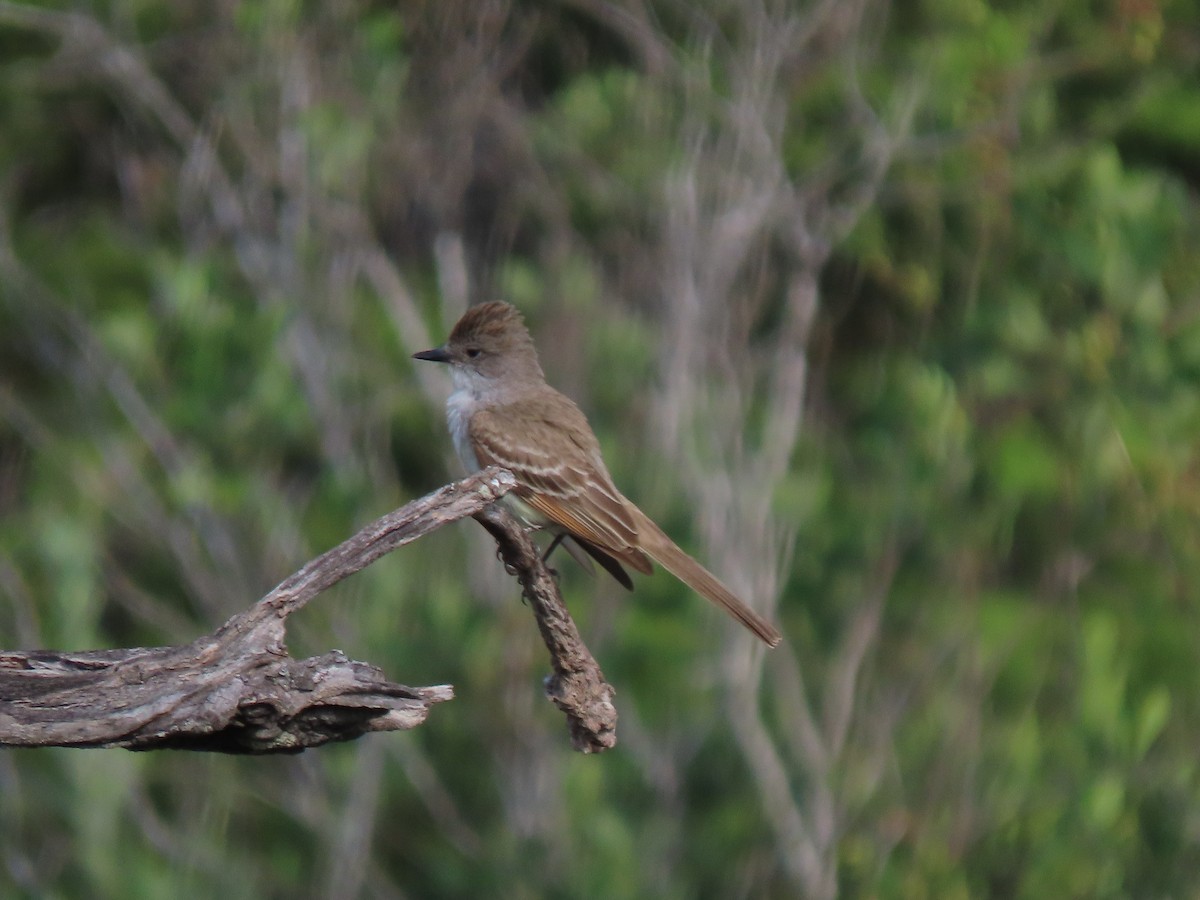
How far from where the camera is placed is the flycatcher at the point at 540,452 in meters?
5.60

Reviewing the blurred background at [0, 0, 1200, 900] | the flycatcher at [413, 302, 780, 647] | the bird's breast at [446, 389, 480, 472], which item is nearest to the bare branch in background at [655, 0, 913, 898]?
the blurred background at [0, 0, 1200, 900]

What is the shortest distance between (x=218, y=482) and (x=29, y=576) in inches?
92.4

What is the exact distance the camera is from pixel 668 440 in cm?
704

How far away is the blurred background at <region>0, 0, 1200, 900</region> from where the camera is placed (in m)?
6.90

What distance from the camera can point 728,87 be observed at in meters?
7.90

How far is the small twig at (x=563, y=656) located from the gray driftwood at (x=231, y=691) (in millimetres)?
406

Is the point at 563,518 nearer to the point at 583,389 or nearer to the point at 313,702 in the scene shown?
the point at 583,389

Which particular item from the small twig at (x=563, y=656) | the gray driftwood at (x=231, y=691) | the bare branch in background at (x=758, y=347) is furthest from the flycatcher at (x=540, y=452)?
the gray driftwood at (x=231, y=691)

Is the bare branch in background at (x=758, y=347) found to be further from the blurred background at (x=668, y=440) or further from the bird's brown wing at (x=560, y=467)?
the bird's brown wing at (x=560, y=467)

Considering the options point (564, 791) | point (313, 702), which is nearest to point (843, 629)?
point (564, 791)

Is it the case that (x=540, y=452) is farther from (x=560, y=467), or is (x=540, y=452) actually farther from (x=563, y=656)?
(x=563, y=656)

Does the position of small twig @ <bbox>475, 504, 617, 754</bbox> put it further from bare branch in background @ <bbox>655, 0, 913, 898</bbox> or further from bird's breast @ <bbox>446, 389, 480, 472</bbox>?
bare branch in background @ <bbox>655, 0, 913, 898</bbox>

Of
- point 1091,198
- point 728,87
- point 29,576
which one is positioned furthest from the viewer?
point 29,576

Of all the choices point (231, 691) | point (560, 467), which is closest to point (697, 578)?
point (560, 467)
